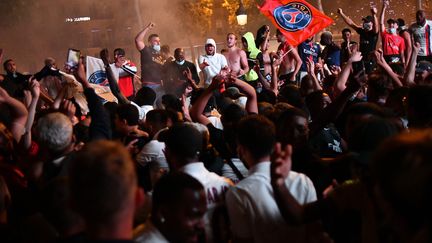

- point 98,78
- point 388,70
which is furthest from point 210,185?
point 98,78

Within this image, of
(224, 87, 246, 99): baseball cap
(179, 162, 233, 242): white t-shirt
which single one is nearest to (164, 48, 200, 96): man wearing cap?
(224, 87, 246, 99): baseball cap

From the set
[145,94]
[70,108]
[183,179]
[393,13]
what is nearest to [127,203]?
[183,179]

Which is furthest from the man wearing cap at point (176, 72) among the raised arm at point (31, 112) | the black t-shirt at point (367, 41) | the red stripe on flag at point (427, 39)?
the raised arm at point (31, 112)

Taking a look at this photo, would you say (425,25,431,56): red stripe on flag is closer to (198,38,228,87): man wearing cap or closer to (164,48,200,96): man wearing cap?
(198,38,228,87): man wearing cap

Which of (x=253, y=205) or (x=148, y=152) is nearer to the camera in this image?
(x=253, y=205)

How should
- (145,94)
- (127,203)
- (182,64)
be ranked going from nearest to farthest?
(127,203) → (145,94) → (182,64)

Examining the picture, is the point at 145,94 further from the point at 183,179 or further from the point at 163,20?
the point at 163,20

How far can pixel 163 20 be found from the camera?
35.1 meters

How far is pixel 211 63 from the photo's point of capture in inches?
508

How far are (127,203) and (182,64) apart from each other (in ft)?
36.4

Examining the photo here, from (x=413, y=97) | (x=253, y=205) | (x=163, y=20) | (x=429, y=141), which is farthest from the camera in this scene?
(x=163, y=20)

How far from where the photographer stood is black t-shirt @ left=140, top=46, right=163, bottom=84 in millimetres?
13367

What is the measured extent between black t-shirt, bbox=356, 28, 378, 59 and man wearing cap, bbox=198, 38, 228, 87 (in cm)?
293

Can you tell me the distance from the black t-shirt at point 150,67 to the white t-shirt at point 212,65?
100cm
